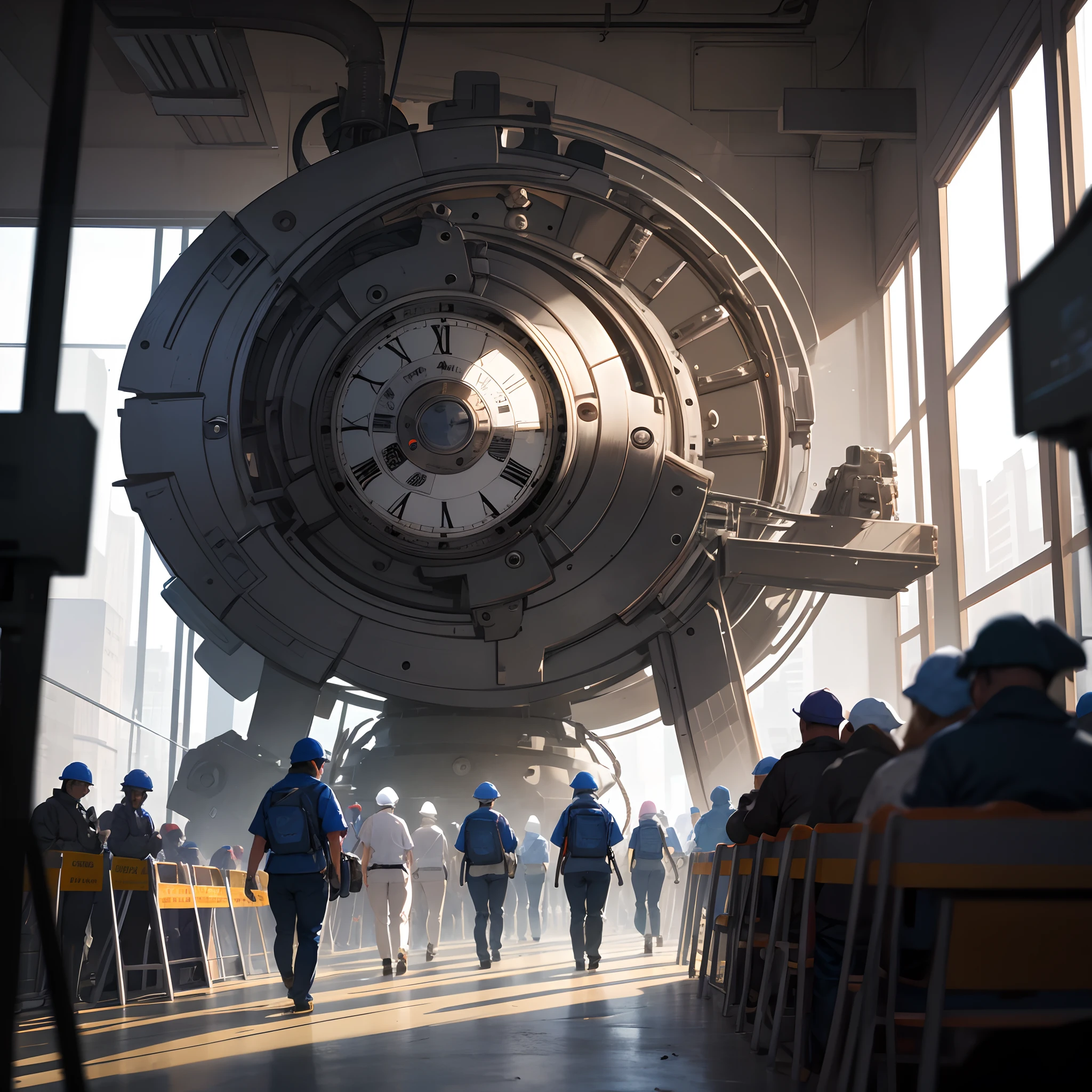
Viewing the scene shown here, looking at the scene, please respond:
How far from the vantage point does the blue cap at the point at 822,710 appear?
15.8ft

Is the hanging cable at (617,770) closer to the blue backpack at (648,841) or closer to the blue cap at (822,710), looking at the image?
the blue backpack at (648,841)

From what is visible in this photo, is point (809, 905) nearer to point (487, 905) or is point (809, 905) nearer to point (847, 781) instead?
point (847, 781)

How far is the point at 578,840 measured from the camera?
8.27 m

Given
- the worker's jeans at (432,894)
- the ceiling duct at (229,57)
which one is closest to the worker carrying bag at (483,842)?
the worker's jeans at (432,894)

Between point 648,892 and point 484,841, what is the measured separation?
2.84 metres

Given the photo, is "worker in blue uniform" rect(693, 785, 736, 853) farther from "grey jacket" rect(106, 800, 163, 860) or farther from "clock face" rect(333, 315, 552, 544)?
"grey jacket" rect(106, 800, 163, 860)

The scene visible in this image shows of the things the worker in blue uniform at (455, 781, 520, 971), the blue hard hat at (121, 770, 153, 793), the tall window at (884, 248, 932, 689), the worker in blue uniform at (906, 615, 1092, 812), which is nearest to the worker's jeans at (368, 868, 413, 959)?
the worker in blue uniform at (455, 781, 520, 971)

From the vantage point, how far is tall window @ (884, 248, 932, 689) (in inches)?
460

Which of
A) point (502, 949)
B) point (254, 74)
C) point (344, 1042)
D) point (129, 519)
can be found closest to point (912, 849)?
point (344, 1042)

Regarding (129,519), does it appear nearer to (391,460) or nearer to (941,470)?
(391,460)

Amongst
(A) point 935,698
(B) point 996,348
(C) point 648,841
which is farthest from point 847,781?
(B) point 996,348

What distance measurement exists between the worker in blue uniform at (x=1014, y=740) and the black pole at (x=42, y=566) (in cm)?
181

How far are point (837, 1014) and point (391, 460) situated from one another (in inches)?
214

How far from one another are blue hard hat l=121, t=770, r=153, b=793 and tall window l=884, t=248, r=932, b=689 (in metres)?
7.20
